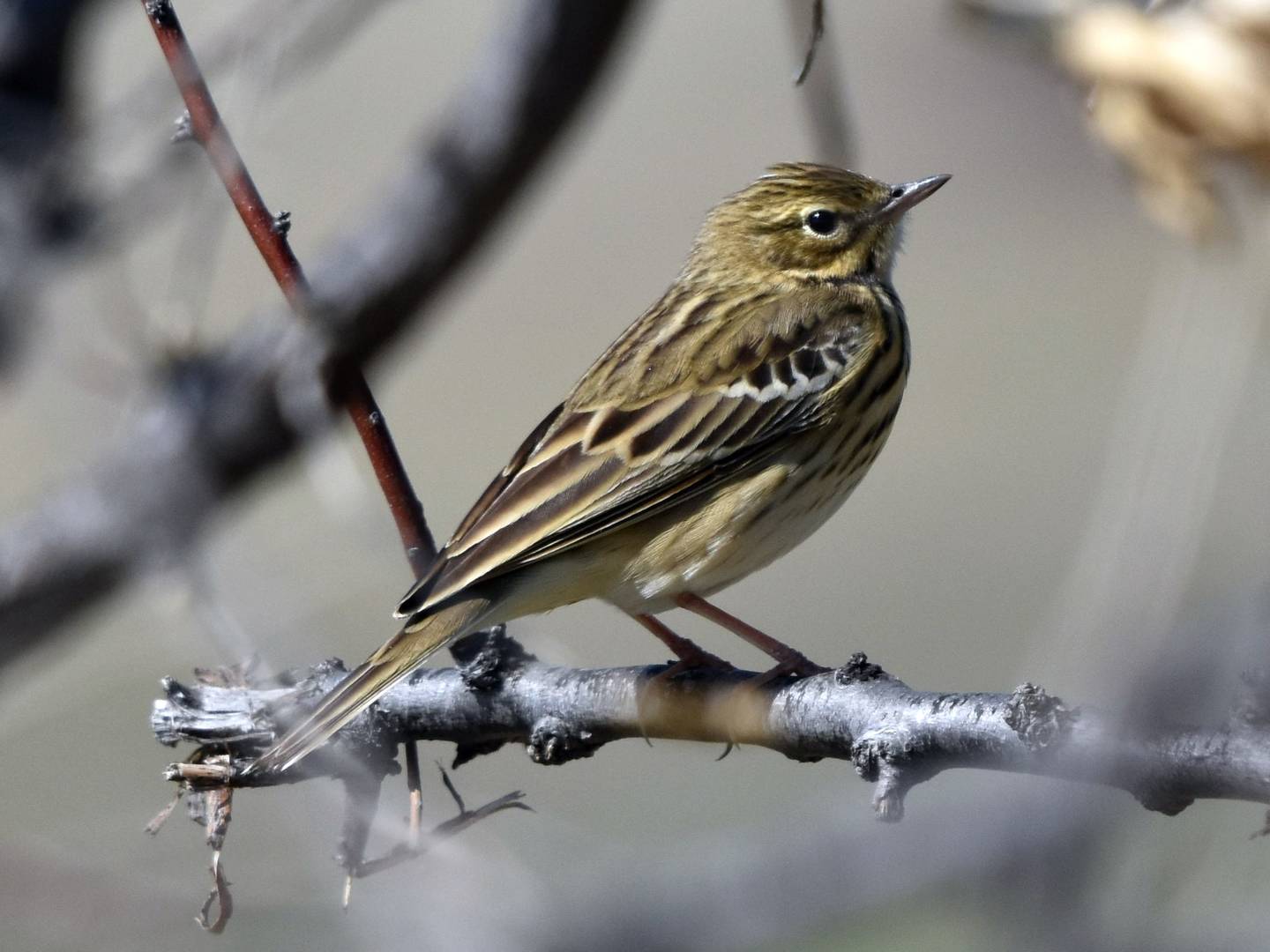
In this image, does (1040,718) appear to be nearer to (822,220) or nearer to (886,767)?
(886,767)

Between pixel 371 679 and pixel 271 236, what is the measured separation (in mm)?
1114

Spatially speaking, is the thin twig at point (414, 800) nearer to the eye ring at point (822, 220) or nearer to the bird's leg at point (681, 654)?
the bird's leg at point (681, 654)

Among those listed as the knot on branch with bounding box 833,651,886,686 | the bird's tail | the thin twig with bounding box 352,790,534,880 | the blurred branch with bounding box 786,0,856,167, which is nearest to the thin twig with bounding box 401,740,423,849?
the thin twig with bounding box 352,790,534,880

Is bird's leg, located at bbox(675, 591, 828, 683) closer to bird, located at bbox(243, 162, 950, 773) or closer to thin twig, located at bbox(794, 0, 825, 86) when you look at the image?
bird, located at bbox(243, 162, 950, 773)

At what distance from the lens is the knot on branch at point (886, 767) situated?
313cm

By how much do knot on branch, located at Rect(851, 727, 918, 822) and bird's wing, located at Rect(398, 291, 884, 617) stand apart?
1651 millimetres

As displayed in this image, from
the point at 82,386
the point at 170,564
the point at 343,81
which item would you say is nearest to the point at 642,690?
the point at 170,564

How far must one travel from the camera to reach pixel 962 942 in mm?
3564

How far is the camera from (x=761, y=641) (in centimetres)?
529

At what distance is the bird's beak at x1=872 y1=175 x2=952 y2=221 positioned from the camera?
6129 millimetres

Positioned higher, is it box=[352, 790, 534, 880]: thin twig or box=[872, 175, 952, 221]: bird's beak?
box=[872, 175, 952, 221]: bird's beak

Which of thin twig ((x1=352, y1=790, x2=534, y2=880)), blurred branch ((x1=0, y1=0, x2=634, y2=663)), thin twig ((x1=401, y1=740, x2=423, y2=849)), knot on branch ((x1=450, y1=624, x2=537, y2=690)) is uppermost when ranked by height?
blurred branch ((x1=0, y1=0, x2=634, y2=663))

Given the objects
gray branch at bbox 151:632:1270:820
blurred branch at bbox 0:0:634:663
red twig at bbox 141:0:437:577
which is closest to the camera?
gray branch at bbox 151:632:1270:820

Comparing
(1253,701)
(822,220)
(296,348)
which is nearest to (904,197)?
(822,220)
